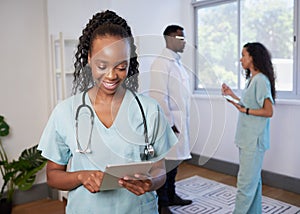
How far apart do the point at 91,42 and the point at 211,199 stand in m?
2.34

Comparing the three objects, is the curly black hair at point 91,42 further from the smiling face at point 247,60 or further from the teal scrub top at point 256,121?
the smiling face at point 247,60

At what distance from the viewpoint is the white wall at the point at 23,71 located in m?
2.68

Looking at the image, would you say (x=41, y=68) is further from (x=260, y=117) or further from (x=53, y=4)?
(x=260, y=117)

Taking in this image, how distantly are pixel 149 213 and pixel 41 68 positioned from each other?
87.0 inches

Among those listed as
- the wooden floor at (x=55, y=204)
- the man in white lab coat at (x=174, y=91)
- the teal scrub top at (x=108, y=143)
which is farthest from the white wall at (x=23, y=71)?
the man in white lab coat at (x=174, y=91)

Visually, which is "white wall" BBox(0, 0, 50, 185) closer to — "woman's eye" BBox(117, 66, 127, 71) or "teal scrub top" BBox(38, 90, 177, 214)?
"teal scrub top" BBox(38, 90, 177, 214)

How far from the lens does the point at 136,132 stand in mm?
869

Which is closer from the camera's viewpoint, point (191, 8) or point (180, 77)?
point (180, 77)

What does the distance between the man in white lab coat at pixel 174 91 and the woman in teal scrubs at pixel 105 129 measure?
33mm

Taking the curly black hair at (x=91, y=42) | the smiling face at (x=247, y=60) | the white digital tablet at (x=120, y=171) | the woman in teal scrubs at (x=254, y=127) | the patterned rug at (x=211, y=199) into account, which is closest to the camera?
the white digital tablet at (x=120, y=171)

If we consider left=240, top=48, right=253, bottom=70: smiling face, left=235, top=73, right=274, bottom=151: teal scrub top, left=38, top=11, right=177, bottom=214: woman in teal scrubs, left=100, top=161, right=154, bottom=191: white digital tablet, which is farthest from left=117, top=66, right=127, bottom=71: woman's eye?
left=240, top=48, right=253, bottom=70: smiling face

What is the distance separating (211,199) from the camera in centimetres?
289

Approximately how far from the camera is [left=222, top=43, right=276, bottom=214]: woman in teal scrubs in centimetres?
221

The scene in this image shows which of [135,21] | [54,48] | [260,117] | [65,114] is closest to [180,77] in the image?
[65,114]
